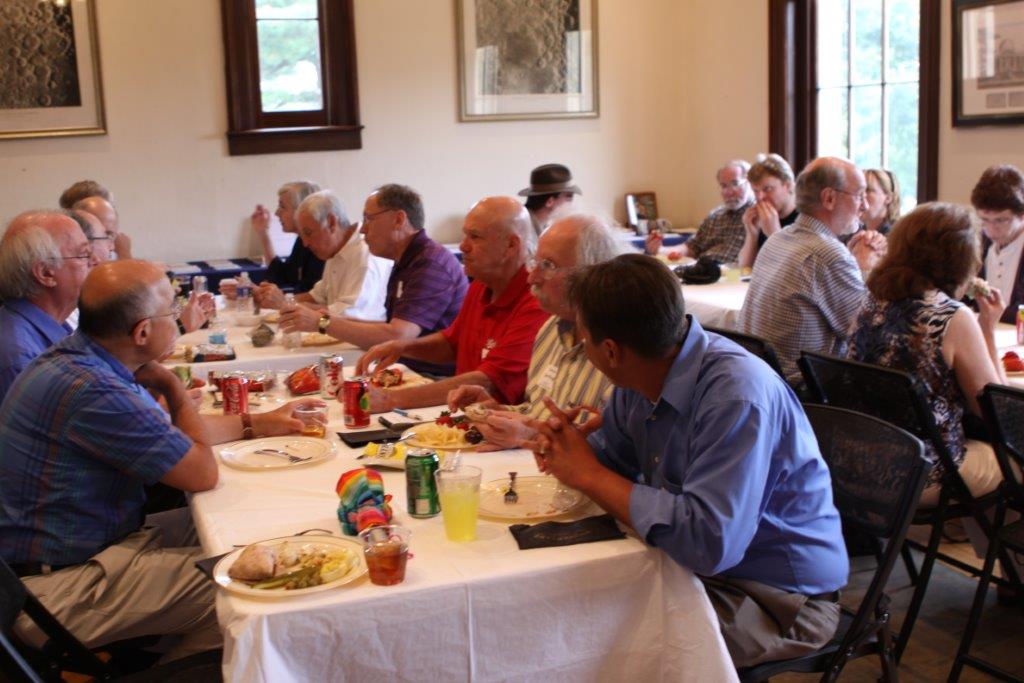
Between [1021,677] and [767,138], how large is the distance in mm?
5147

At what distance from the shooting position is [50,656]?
229 cm

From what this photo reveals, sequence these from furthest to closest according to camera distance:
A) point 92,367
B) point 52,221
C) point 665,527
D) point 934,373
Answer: point 52,221
point 934,373
point 92,367
point 665,527

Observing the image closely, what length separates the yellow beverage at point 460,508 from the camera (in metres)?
1.97

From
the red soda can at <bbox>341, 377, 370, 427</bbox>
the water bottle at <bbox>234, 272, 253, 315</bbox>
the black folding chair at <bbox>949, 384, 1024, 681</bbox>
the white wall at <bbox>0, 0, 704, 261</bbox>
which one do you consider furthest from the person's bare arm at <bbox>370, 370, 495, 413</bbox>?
the white wall at <bbox>0, 0, 704, 261</bbox>

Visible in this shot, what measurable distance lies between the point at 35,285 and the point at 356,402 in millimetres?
1057

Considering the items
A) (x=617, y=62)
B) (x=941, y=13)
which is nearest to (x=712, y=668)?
(x=941, y=13)

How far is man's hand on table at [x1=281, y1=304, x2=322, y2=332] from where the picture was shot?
13.4ft

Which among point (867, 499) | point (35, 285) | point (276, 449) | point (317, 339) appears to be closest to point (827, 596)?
point (867, 499)

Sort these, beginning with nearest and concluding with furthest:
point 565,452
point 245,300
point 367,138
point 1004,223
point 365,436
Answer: point 565,452 < point 365,436 < point 1004,223 < point 245,300 < point 367,138

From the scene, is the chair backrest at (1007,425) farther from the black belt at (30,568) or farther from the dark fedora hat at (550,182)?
the dark fedora hat at (550,182)

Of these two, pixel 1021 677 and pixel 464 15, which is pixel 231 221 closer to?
pixel 464 15

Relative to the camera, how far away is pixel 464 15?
7.51 metres

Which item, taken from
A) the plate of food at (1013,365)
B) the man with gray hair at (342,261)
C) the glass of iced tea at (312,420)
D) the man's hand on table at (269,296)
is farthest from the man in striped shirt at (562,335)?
the man with gray hair at (342,261)

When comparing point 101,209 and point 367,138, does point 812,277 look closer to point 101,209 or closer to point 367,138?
point 101,209
